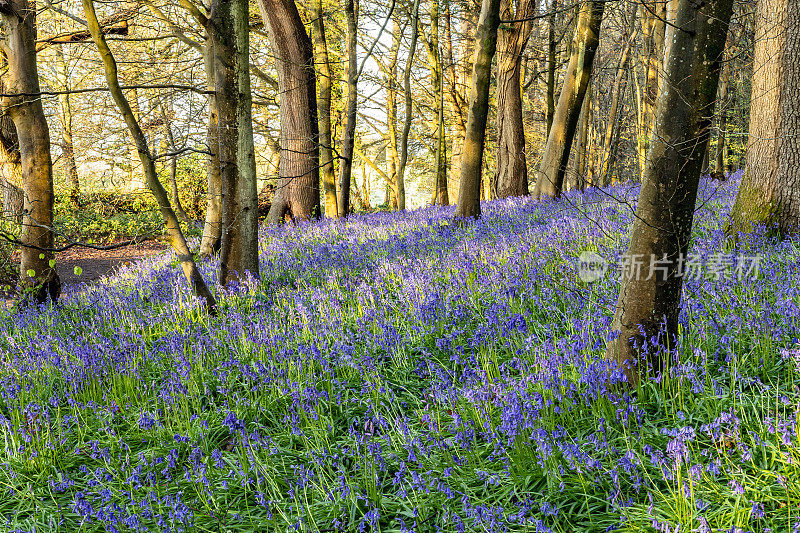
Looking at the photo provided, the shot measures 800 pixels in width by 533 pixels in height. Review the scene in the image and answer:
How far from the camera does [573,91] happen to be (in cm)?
1055

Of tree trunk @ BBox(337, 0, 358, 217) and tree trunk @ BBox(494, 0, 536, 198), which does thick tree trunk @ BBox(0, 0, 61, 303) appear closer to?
tree trunk @ BBox(337, 0, 358, 217)

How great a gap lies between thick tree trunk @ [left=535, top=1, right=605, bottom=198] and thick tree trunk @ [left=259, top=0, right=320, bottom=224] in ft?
16.6

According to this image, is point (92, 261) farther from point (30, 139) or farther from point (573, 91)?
point (573, 91)

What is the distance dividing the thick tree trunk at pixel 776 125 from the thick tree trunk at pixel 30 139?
8985 millimetres

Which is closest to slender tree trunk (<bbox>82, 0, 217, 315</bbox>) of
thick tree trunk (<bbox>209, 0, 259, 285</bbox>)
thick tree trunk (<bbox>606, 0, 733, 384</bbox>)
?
thick tree trunk (<bbox>209, 0, 259, 285</bbox>)

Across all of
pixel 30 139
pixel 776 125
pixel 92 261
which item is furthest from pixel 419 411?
pixel 92 261

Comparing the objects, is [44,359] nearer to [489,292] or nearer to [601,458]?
[489,292]

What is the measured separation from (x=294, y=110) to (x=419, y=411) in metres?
9.21

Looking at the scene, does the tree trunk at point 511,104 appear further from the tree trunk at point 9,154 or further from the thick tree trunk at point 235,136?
the tree trunk at point 9,154

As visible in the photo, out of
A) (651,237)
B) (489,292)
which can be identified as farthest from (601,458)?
(489,292)

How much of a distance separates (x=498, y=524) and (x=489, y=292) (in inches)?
106

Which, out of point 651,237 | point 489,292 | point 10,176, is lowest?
point 489,292

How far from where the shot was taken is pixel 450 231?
7805mm

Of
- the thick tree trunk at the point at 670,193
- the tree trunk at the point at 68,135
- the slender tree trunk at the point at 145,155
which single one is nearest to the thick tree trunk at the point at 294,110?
the slender tree trunk at the point at 145,155
